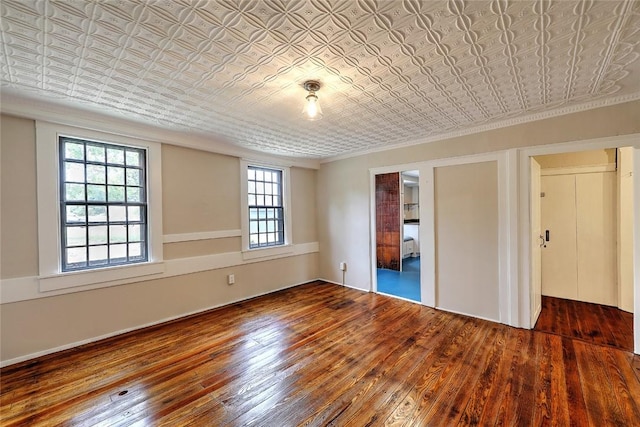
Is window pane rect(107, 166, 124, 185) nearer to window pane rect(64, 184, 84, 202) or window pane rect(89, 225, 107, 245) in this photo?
window pane rect(64, 184, 84, 202)

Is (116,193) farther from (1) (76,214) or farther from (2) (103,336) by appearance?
(2) (103,336)

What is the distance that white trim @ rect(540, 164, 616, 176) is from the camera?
3664mm

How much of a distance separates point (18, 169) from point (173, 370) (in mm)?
2336

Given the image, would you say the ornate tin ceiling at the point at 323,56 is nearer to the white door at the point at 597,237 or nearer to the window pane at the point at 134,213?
the window pane at the point at 134,213

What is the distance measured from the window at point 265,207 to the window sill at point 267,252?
0.39 feet

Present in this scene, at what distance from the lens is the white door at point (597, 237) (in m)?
3.66

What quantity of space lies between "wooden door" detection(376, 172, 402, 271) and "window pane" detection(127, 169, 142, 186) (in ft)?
14.7

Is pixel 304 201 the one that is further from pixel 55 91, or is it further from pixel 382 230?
pixel 55 91

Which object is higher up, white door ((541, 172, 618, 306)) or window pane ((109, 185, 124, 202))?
window pane ((109, 185, 124, 202))

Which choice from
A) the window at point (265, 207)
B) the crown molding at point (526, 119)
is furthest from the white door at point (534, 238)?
the window at point (265, 207)

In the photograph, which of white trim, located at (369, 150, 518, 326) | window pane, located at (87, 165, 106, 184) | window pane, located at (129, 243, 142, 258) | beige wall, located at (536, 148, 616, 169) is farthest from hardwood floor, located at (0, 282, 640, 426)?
beige wall, located at (536, 148, 616, 169)

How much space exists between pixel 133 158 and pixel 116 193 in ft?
1.55

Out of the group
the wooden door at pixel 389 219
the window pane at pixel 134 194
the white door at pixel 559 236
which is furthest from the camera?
the wooden door at pixel 389 219

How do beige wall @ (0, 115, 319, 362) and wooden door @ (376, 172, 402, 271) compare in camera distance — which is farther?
wooden door @ (376, 172, 402, 271)
